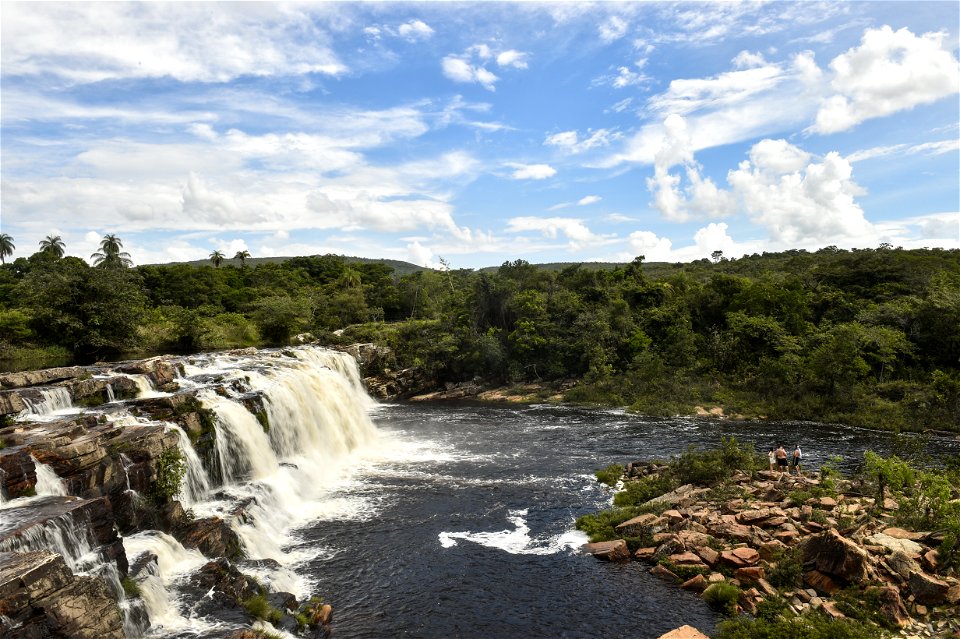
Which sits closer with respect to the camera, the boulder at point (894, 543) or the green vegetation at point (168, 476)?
the boulder at point (894, 543)

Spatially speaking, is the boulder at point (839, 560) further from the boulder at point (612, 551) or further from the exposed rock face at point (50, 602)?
the exposed rock face at point (50, 602)

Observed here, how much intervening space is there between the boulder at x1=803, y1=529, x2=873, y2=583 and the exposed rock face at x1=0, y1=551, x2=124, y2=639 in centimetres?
1618

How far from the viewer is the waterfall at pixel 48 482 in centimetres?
1409

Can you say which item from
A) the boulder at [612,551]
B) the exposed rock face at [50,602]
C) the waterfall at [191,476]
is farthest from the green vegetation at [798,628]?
the waterfall at [191,476]

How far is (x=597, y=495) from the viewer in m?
21.7

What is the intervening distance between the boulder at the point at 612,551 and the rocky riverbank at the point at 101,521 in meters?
8.11

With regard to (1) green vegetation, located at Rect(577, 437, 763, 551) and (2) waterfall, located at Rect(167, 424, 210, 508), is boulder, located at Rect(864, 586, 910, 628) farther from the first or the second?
(2) waterfall, located at Rect(167, 424, 210, 508)

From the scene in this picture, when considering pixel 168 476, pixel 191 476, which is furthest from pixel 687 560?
pixel 191 476

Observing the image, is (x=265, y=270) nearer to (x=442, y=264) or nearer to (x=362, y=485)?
(x=442, y=264)

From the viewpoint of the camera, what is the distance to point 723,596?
13.4 m

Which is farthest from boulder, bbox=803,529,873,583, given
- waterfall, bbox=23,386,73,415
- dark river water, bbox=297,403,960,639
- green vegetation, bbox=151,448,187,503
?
waterfall, bbox=23,386,73,415

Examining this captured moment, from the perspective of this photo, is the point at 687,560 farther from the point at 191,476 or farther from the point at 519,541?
the point at 191,476

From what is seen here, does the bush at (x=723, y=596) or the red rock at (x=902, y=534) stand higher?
the red rock at (x=902, y=534)

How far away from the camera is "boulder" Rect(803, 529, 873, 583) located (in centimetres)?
1285
